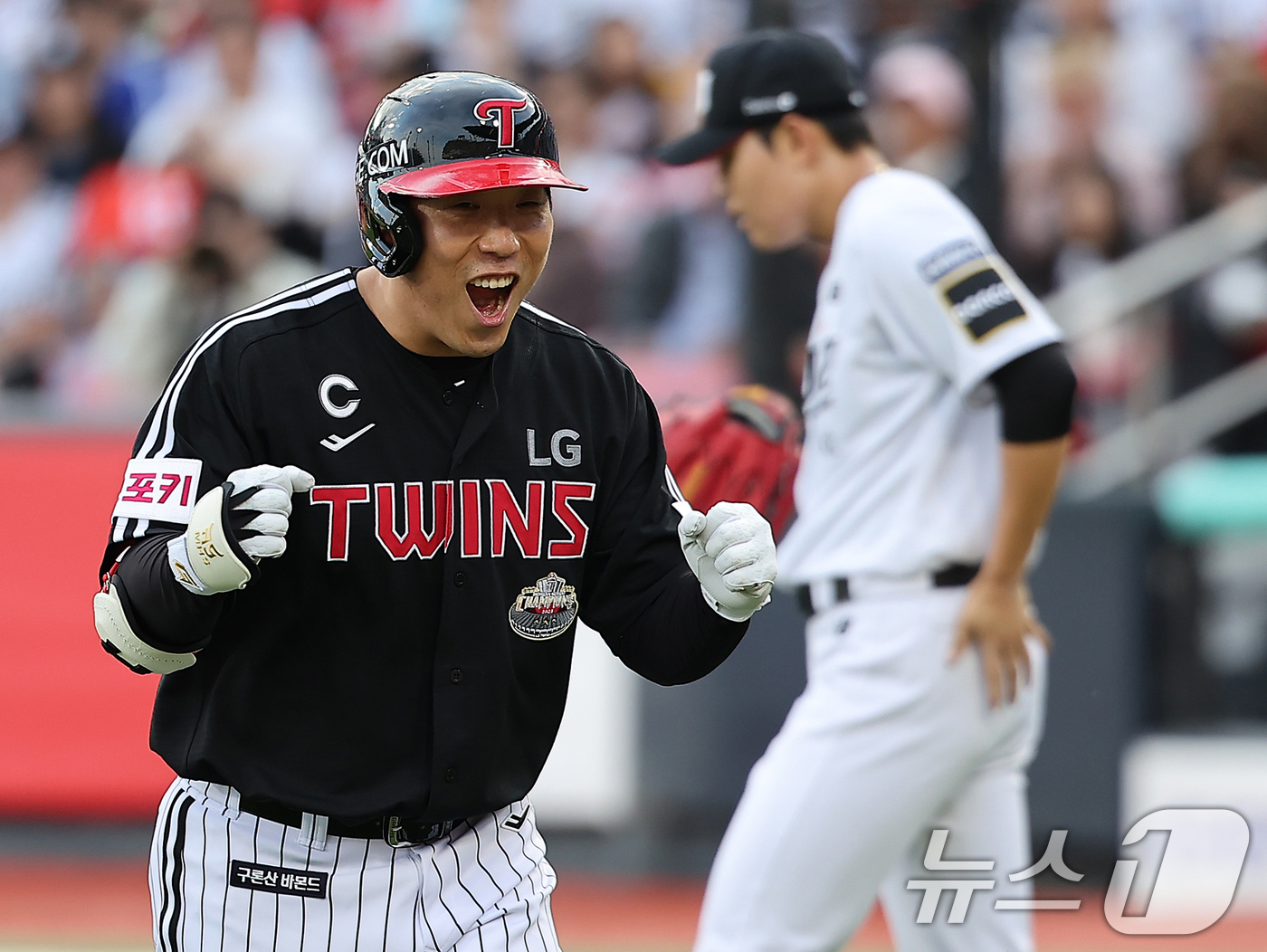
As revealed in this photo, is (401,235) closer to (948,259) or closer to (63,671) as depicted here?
(948,259)

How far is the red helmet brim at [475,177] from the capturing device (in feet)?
8.66

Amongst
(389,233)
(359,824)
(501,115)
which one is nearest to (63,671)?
(359,824)

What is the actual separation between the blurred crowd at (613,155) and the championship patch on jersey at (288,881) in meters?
4.08

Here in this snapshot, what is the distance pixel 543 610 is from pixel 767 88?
193cm

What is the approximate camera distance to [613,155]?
8812mm

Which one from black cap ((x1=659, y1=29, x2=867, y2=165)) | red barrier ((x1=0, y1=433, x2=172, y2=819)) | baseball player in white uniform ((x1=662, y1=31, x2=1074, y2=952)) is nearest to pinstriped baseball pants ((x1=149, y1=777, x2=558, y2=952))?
baseball player in white uniform ((x1=662, y1=31, x2=1074, y2=952))

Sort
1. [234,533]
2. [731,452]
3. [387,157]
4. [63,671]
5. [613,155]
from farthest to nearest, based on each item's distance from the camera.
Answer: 1. [613,155]
2. [63,671]
3. [731,452]
4. [387,157]
5. [234,533]

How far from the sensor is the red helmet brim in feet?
8.66

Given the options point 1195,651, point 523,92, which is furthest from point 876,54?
point 523,92

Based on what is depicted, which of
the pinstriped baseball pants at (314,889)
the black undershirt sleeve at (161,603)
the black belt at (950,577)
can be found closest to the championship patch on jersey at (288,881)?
the pinstriped baseball pants at (314,889)

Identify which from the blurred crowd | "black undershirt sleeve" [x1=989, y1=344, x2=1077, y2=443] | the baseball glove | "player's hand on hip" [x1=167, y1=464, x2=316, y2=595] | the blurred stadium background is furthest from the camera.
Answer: the blurred crowd

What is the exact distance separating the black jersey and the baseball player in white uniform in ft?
3.72

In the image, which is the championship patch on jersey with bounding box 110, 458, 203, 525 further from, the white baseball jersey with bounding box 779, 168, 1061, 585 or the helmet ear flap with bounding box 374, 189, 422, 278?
the white baseball jersey with bounding box 779, 168, 1061, 585

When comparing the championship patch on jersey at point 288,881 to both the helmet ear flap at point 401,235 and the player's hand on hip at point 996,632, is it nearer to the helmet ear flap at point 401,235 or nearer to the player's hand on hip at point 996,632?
the helmet ear flap at point 401,235
